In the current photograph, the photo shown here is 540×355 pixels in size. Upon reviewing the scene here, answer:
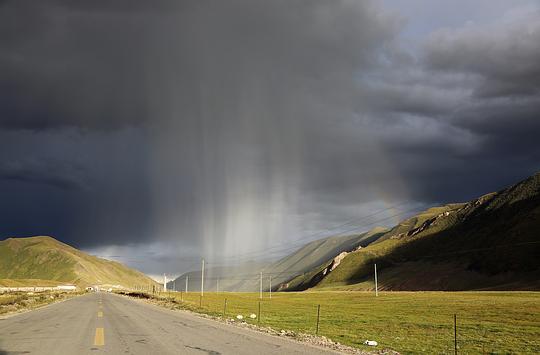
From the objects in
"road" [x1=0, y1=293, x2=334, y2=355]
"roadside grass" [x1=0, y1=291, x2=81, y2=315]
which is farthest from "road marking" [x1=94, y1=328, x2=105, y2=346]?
"roadside grass" [x1=0, y1=291, x2=81, y2=315]

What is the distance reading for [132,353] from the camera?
15.0 m

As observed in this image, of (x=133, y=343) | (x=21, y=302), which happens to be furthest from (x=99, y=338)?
(x=21, y=302)

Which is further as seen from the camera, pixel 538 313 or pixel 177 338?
pixel 538 313

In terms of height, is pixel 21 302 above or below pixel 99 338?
above

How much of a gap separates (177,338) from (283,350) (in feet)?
16.5

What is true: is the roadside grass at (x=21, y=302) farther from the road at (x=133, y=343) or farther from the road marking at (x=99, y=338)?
the road marking at (x=99, y=338)

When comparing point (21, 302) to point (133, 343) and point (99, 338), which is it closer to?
point (99, 338)

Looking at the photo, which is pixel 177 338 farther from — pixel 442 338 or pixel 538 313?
pixel 538 313

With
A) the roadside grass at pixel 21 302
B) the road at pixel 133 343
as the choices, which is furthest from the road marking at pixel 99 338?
the roadside grass at pixel 21 302

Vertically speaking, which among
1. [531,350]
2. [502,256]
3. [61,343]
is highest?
[502,256]

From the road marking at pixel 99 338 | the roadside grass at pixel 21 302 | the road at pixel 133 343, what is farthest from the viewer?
the roadside grass at pixel 21 302

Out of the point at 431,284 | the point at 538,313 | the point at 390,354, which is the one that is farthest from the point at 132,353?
the point at 431,284

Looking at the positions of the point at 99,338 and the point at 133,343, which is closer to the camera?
the point at 133,343

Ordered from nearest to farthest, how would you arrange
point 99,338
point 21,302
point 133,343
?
point 133,343, point 99,338, point 21,302
